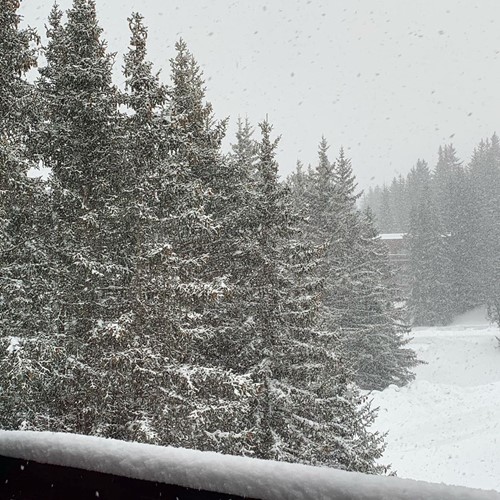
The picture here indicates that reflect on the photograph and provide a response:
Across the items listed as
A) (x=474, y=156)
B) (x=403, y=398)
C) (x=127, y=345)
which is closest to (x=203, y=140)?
(x=127, y=345)

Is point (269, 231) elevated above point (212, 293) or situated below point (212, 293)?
above

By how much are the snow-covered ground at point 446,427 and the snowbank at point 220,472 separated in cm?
1669

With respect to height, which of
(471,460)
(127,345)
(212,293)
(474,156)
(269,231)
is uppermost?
(474,156)

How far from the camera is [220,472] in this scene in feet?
5.26

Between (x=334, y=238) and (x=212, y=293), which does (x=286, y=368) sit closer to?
(x=212, y=293)

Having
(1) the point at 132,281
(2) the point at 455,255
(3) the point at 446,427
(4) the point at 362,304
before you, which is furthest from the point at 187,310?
(2) the point at 455,255

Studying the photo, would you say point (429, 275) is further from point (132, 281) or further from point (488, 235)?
point (132, 281)

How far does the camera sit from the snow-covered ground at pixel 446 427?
17906 millimetres

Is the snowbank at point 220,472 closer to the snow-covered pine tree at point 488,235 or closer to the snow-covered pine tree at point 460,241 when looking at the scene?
the snow-covered pine tree at point 488,235

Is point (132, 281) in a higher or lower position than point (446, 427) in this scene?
higher

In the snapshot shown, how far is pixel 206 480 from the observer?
1.61m

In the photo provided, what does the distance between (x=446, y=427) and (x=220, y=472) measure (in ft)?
80.8

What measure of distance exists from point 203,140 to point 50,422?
788 cm

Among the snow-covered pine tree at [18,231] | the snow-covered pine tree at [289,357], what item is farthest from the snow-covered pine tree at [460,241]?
the snow-covered pine tree at [18,231]
